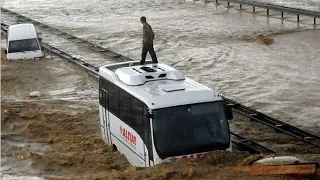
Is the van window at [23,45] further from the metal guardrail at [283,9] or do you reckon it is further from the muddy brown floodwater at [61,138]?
the metal guardrail at [283,9]

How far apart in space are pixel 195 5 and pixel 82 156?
31.4 meters

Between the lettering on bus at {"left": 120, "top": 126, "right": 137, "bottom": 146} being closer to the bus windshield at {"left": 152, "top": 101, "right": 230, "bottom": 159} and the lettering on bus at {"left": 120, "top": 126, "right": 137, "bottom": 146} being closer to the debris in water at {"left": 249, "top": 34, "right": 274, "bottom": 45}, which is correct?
the bus windshield at {"left": 152, "top": 101, "right": 230, "bottom": 159}

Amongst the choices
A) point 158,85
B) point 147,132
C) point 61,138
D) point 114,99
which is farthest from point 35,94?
point 147,132

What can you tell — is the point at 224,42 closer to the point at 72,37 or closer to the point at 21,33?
the point at 72,37

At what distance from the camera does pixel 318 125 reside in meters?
18.3

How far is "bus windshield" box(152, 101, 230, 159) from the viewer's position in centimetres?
1215

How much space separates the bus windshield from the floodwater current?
6280 millimetres

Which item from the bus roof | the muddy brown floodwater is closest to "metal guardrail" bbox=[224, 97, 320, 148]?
the muddy brown floodwater

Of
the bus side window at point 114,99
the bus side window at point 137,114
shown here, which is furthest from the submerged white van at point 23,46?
the bus side window at point 137,114

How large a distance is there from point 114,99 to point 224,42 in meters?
17.8

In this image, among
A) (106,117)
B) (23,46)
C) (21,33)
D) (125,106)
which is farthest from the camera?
(21,33)

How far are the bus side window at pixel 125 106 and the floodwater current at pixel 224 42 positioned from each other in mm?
6079

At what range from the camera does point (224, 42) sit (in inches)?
1249

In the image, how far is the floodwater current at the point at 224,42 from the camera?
22.2 metres
